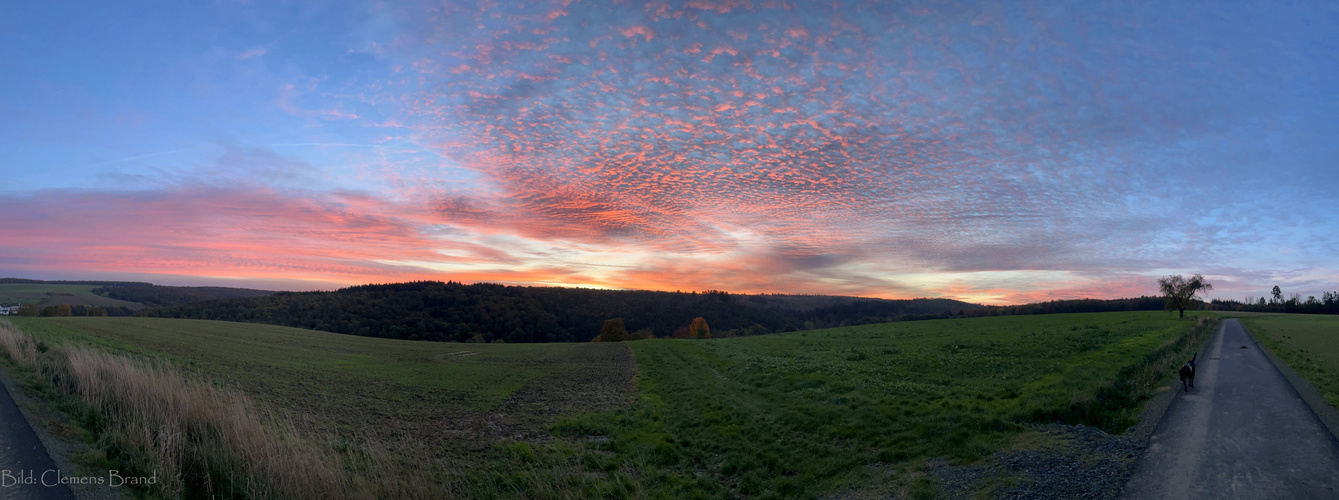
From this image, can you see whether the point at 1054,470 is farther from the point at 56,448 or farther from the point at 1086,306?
the point at 1086,306

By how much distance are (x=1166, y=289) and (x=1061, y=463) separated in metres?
101

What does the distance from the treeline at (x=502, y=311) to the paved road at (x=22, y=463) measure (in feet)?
215

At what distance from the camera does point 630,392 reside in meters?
22.0

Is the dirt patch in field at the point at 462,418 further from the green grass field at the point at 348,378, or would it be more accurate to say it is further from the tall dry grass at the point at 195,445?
the tall dry grass at the point at 195,445

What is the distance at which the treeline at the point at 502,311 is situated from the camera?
72.1 meters

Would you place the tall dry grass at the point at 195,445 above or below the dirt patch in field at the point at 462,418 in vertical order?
above

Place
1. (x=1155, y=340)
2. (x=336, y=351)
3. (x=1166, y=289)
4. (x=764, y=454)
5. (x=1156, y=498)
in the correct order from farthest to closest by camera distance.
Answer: (x=1166, y=289), (x=336, y=351), (x=1155, y=340), (x=764, y=454), (x=1156, y=498)

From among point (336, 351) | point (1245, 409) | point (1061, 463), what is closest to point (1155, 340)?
point (1245, 409)

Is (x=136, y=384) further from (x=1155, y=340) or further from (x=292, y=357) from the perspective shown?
(x=1155, y=340)

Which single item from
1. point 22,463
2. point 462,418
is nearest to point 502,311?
point 462,418

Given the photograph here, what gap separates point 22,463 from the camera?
23.8ft

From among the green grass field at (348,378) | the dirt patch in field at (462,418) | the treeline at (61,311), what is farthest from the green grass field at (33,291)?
the dirt patch in field at (462,418)

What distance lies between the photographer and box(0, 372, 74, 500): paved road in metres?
6.47

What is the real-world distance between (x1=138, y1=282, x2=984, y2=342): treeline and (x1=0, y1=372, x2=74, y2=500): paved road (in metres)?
65.6
